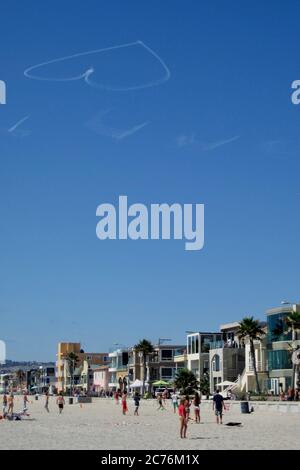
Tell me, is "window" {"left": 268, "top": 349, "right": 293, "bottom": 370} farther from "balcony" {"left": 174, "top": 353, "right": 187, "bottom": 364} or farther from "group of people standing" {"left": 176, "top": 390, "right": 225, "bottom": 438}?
"balcony" {"left": 174, "top": 353, "right": 187, "bottom": 364}

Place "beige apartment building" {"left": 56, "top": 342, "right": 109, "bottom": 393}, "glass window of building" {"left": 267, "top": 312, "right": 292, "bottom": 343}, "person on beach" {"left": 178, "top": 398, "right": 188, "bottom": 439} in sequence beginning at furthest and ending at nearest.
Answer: "beige apartment building" {"left": 56, "top": 342, "right": 109, "bottom": 393} < "glass window of building" {"left": 267, "top": 312, "right": 292, "bottom": 343} < "person on beach" {"left": 178, "top": 398, "right": 188, "bottom": 439}

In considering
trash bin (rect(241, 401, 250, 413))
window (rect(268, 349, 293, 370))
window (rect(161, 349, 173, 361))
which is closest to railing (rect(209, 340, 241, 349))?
window (rect(268, 349, 293, 370))

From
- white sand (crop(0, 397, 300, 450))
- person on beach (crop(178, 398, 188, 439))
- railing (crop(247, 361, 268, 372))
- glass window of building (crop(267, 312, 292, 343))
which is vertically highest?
glass window of building (crop(267, 312, 292, 343))

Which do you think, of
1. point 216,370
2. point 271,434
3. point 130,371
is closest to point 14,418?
point 271,434

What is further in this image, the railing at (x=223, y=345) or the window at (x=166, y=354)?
the window at (x=166, y=354)

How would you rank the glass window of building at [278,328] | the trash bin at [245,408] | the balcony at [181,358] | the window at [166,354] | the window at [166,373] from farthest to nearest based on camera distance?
the window at [166,354] → the window at [166,373] → the balcony at [181,358] → the glass window of building at [278,328] → the trash bin at [245,408]

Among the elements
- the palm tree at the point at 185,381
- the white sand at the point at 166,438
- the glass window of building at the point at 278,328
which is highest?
the glass window of building at the point at 278,328

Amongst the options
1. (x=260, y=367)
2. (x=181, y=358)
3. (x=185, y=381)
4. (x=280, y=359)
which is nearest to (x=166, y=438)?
(x=280, y=359)

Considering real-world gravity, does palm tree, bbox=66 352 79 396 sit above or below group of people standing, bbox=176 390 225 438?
above

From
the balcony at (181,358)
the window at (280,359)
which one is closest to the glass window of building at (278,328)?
the window at (280,359)

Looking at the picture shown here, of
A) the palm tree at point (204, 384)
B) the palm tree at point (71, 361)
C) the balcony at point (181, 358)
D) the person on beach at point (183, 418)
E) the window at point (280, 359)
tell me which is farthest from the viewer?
the palm tree at point (71, 361)

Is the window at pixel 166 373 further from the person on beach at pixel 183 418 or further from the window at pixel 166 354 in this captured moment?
the person on beach at pixel 183 418
